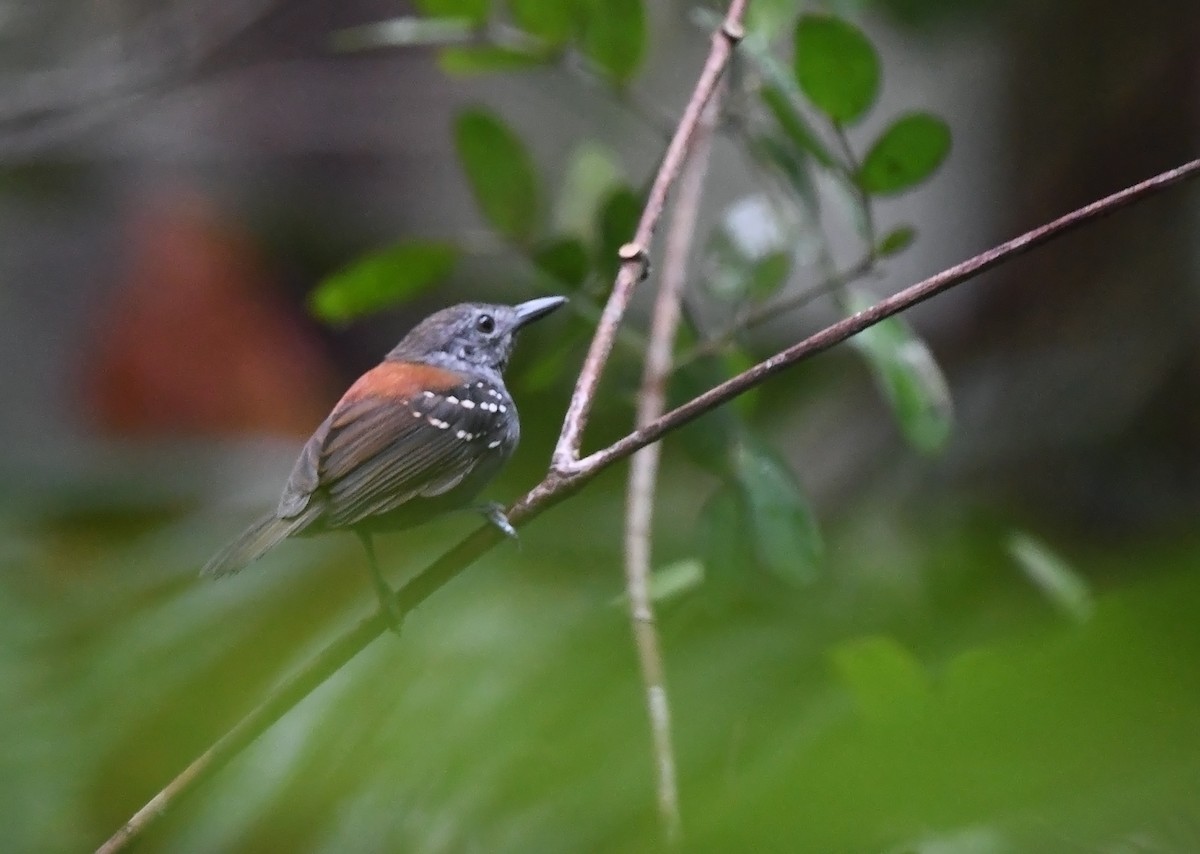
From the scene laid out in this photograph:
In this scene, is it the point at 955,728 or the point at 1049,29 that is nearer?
the point at 955,728

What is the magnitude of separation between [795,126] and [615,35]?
41 centimetres

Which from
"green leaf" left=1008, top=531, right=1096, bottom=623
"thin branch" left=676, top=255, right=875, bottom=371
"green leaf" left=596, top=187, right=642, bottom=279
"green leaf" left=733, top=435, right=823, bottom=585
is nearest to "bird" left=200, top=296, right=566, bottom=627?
"green leaf" left=596, top=187, right=642, bottom=279

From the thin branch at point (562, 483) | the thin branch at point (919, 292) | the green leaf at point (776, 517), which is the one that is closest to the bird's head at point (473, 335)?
the green leaf at point (776, 517)

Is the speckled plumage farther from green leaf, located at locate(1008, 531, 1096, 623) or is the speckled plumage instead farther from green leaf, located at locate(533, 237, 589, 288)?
green leaf, located at locate(1008, 531, 1096, 623)

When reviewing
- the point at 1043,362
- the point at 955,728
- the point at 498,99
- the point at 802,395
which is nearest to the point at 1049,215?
the point at 1043,362

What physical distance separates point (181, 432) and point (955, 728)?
4.94 meters

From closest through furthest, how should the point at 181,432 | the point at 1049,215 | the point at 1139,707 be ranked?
the point at 1139,707 → the point at 1049,215 → the point at 181,432

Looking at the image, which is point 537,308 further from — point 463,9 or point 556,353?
point 463,9

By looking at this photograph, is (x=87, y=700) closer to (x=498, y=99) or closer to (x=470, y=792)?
(x=470, y=792)

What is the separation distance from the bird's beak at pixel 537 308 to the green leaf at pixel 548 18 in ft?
→ 1.54

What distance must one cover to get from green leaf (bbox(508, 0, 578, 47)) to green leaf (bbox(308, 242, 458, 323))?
43 centimetres

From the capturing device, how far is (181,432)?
4.94 meters

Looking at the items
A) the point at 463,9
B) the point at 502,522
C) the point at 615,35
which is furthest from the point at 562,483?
the point at 463,9

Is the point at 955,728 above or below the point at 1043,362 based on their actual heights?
above
